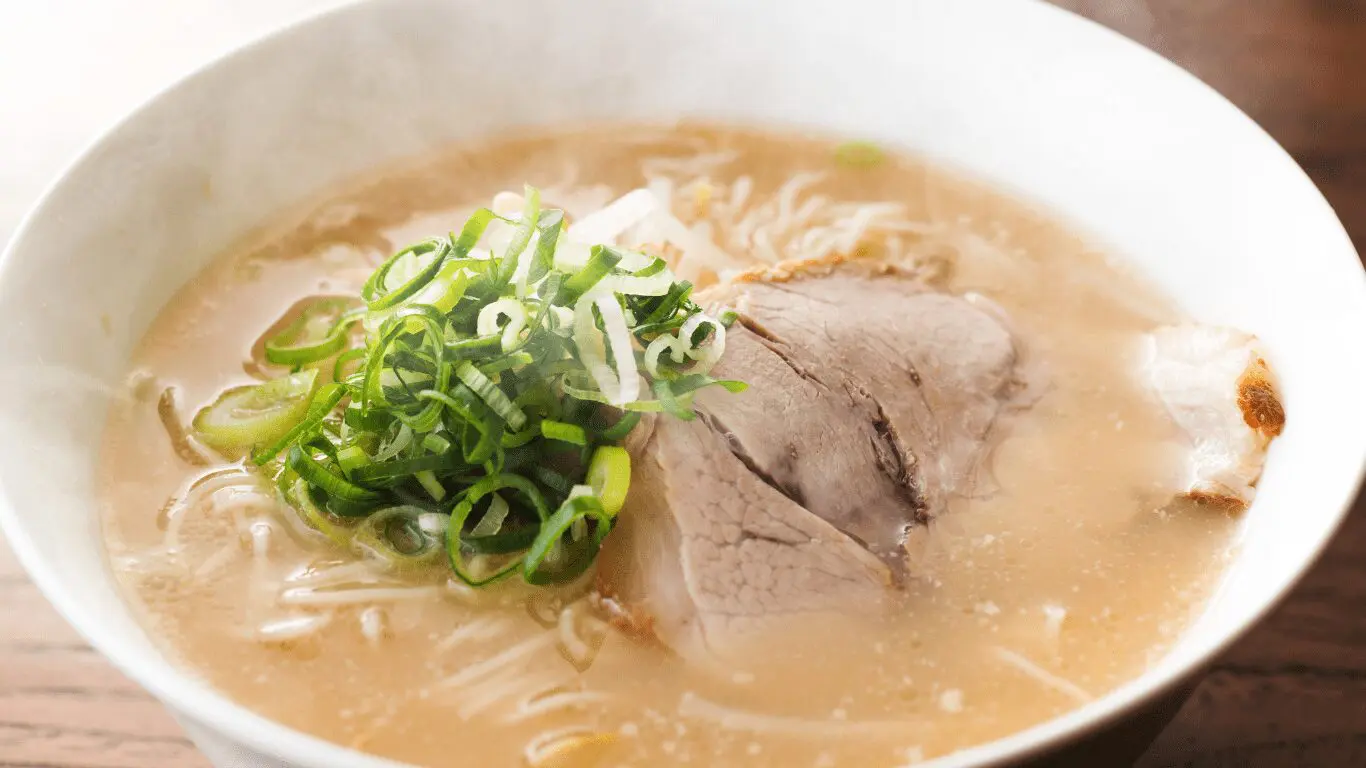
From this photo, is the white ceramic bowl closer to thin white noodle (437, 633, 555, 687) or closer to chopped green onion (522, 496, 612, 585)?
thin white noodle (437, 633, 555, 687)

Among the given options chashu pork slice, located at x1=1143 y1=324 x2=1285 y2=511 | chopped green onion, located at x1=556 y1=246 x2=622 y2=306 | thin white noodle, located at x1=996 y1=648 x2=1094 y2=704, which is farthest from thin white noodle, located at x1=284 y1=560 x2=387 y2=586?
chashu pork slice, located at x1=1143 y1=324 x2=1285 y2=511

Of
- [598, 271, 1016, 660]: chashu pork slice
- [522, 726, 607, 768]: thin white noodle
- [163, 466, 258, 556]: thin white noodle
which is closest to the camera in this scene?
[522, 726, 607, 768]: thin white noodle

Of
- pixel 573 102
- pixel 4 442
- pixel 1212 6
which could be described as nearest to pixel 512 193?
pixel 573 102

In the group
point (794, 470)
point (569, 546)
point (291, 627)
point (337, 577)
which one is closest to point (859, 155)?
point (794, 470)

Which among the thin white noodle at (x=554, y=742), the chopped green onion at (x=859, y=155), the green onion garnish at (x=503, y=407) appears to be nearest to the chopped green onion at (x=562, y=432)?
the green onion garnish at (x=503, y=407)

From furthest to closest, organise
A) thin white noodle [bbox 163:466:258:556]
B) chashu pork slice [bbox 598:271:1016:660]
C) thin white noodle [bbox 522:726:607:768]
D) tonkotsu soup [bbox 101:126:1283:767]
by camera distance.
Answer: thin white noodle [bbox 163:466:258:556], chashu pork slice [bbox 598:271:1016:660], tonkotsu soup [bbox 101:126:1283:767], thin white noodle [bbox 522:726:607:768]

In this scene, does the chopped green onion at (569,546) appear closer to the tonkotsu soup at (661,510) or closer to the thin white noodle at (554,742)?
the tonkotsu soup at (661,510)

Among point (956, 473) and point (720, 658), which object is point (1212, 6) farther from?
point (720, 658)

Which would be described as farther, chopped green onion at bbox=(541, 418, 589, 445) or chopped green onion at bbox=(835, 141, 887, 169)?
chopped green onion at bbox=(835, 141, 887, 169)

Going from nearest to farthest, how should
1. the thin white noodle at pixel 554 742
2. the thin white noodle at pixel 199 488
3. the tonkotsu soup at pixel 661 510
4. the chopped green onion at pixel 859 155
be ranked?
the thin white noodle at pixel 554 742 → the tonkotsu soup at pixel 661 510 → the thin white noodle at pixel 199 488 → the chopped green onion at pixel 859 155
